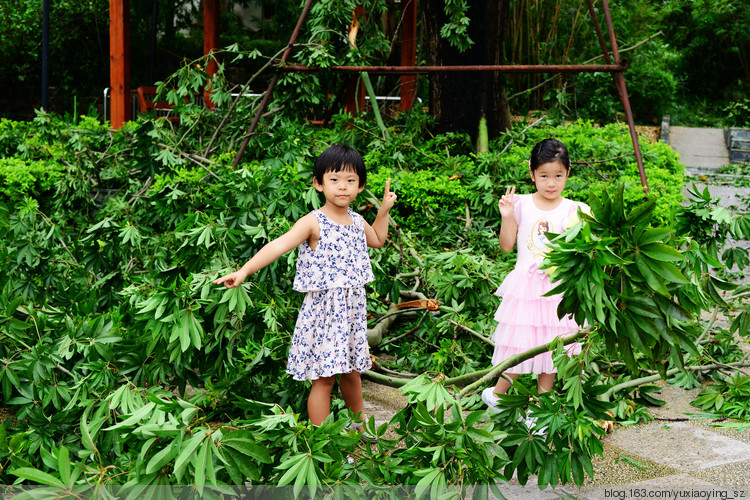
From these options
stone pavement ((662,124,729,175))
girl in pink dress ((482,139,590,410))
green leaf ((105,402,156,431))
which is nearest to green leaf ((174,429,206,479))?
green leaf ((105,402,156,431))

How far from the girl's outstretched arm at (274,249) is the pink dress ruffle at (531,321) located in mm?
925

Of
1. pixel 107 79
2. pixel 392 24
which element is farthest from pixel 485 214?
pixel 107 79

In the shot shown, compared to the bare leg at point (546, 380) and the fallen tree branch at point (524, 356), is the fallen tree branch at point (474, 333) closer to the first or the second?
the bare leg at point (546, 380)

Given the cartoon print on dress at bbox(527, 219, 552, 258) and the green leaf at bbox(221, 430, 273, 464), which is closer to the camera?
the green leaf at bbox(221, 430, 273, 464)

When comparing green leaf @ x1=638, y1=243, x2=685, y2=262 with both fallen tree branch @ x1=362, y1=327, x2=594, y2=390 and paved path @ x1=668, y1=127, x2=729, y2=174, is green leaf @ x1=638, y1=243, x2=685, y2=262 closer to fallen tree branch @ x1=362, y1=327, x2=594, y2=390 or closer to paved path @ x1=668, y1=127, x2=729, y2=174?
fallen tree branch @ x1=362, y1=327, x2=594, y2=390

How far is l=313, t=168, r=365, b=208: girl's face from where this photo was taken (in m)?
2.89

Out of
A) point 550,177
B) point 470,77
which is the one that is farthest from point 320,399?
point 470,77

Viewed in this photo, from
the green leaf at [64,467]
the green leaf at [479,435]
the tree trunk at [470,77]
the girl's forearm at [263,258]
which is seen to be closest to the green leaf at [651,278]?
the green leaf at [479,435]

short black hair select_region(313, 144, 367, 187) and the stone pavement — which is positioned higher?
the stone pavement

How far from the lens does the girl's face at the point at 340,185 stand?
2887 millimetres

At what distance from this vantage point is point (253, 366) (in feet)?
10.1

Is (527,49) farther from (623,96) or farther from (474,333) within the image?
(474,333)

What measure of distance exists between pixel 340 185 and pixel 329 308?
49 cm

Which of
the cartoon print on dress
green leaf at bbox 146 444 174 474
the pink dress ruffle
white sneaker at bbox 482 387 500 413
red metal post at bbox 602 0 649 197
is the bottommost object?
white sneaker at bbox 482 387 500 413
